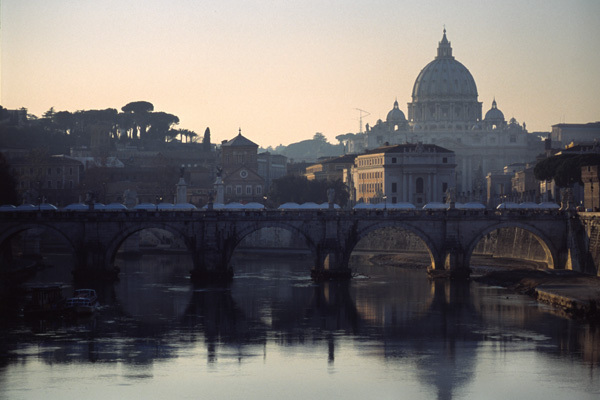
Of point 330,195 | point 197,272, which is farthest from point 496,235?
point 197,272

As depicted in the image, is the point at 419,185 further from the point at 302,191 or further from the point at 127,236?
the point at 127,236

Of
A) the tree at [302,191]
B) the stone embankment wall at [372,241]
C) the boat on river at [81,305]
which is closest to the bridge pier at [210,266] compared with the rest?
the boat on river at [81,305]

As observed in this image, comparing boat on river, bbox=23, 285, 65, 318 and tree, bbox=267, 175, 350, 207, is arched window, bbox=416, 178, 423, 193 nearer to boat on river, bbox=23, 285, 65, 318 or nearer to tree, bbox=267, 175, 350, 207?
tree, bbox=267, 175, 350, 207

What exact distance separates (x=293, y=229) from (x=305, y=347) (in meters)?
34.4

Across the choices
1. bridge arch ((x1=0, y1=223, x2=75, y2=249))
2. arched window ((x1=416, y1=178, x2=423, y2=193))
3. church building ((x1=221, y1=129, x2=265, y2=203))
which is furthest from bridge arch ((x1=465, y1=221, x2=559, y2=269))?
church building ((x1=221, y1=129, x2=265, y2=203))

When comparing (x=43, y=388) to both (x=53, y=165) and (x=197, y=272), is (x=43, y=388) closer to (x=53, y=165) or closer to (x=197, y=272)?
(x=197, y=272)

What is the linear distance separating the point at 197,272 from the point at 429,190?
79981 mm

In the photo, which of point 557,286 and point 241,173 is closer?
point 557,286

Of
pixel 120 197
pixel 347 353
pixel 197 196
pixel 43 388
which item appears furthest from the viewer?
pixel 197 196

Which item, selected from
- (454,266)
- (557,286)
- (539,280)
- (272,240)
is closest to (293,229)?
(454,266)

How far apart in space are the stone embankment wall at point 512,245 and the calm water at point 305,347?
17412 mm

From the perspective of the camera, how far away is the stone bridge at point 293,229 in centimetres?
10031

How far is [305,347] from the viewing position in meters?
68.0

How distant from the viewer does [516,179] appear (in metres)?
196
